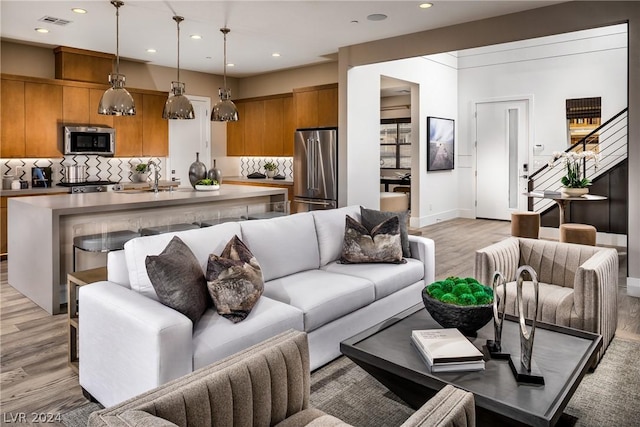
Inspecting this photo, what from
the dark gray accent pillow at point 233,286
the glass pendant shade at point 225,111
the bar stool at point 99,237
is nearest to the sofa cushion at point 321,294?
the dark gray accent pillow at point 233,286

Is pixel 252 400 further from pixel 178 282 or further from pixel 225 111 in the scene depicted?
pixel 225 111

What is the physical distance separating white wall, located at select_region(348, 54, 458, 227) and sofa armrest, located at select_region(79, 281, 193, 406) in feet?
15.3

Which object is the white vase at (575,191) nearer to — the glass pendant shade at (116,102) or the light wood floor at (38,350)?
the light wood floor at (38,350)

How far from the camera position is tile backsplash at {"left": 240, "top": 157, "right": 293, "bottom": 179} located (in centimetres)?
875

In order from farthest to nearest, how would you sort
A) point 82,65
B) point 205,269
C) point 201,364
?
point 82,65 → point 205,269 → point 201,364

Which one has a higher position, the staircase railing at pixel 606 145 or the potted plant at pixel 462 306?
the staircase railing at pixel 606 145

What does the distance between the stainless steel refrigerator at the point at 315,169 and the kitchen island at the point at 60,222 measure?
2097mm

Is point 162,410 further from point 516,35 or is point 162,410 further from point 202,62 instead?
point 202,62

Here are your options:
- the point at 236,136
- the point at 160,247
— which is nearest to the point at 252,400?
the point at 160,247

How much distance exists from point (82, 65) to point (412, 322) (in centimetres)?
627

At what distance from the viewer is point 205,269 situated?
8.86ft

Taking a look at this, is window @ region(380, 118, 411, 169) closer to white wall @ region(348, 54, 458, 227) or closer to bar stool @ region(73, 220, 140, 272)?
white wall @ region(348, 54, 458, 227)

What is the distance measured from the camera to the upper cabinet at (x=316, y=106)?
7.11 metres

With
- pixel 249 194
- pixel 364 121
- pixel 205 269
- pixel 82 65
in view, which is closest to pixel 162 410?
pixel 205 269
